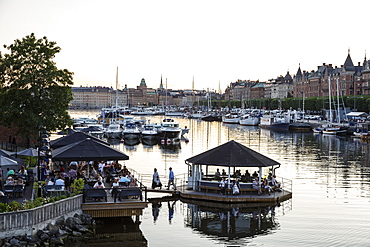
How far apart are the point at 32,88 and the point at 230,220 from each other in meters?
17.2

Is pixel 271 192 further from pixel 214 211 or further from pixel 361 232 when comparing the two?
pixel 361 232

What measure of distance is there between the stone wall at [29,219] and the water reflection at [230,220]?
247 inches

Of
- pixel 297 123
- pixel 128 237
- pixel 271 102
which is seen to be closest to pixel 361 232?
pixel 128 237

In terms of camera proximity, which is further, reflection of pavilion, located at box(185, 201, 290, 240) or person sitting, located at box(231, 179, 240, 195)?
person sitting, located at box(231, 179, 240, 195)

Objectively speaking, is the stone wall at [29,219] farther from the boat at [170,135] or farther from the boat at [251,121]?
the boat at [251,121]

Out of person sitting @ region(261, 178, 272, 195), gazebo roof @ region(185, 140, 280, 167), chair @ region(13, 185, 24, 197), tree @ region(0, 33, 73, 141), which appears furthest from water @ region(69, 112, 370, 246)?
tree @ region(0, 33, 73, 141)

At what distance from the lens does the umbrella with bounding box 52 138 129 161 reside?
79.8 feet

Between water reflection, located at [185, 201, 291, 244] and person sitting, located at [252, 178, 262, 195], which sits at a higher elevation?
person sitting, located at [252, 178, 262, 195]

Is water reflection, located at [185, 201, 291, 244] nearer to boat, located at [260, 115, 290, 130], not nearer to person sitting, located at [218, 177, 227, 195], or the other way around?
person sitting, located at [218, 177, 227, 195]

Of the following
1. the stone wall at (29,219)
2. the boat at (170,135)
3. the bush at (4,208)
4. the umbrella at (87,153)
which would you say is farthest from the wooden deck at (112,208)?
the boat at (170,135)

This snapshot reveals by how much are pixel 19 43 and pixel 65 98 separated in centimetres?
477

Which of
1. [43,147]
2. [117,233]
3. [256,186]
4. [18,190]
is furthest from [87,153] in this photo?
[256,186]

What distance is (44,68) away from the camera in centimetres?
3450

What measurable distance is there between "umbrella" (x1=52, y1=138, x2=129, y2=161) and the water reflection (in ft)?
15.3
